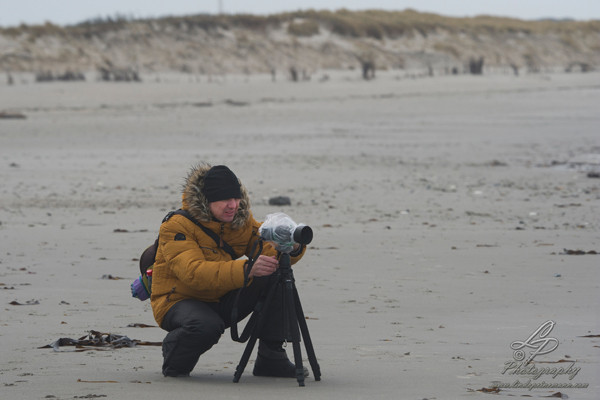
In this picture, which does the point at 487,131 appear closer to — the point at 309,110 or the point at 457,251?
the point at 309,110

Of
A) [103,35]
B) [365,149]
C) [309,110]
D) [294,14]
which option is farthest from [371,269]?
[294,14]

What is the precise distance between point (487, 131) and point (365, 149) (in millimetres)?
4244

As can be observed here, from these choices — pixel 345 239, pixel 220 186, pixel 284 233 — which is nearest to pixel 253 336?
pixel 284 233

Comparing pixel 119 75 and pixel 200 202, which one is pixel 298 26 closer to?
pixel 119 75

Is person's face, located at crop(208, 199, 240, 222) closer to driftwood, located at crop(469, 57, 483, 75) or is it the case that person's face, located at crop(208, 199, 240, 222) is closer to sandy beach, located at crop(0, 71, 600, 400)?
sandy beach, located at crop(0, 71, 600, 400)

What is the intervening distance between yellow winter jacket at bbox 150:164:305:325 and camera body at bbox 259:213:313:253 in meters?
0.16

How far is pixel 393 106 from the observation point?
25.7 meters

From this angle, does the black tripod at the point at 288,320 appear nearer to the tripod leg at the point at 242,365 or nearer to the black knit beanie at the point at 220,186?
the tripod leg at the point at 242,365

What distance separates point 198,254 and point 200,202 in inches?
9.6

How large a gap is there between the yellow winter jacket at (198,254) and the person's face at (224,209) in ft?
0.10

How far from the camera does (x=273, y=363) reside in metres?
4.89

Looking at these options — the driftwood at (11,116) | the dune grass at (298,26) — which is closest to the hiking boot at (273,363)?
the driftwood at (11,116)

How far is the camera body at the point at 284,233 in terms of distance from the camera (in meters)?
4.51

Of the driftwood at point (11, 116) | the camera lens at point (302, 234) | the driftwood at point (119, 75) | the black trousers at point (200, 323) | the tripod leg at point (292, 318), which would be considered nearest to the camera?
the camera lens at point (302, 234)
